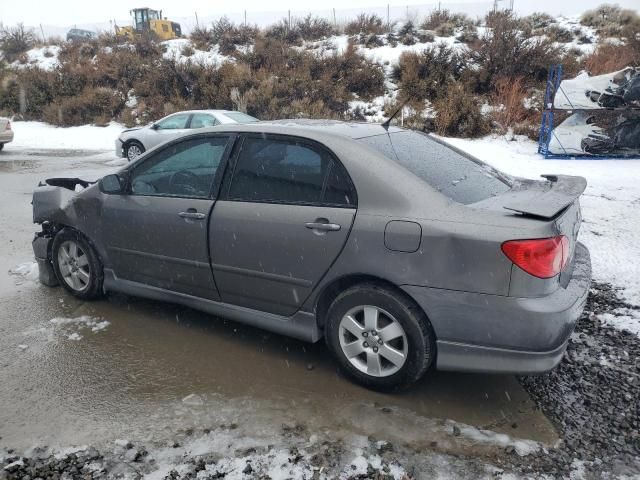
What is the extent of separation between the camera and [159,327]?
4031 mm

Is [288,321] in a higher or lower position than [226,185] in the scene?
lower

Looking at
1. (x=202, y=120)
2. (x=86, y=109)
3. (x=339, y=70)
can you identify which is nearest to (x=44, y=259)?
(x=202, y=120)

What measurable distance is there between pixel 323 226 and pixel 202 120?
10.1m

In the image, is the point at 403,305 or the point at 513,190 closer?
the point at 403,305

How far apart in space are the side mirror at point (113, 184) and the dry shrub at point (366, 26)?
23277 millimetres

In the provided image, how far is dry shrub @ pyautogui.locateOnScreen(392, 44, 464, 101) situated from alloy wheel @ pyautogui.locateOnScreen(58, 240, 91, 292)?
15.5m

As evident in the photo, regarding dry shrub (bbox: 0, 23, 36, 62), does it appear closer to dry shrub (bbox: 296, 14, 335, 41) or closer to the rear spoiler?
dry shrub (bbox: 296, 14, 335, 41)

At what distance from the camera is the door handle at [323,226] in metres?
3.03

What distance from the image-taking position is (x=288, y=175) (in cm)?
332

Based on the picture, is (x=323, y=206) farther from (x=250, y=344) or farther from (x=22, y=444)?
(x=22, y=444)

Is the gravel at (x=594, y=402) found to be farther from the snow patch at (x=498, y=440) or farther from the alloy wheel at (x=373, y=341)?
the alloy wheel at (x=373, y=341)

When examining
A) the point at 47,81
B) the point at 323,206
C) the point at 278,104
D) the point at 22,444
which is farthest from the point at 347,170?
the point at 47,81

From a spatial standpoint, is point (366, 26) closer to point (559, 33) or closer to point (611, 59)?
point (559, 33)

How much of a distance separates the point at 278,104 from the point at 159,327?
1676 cm
